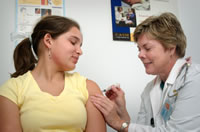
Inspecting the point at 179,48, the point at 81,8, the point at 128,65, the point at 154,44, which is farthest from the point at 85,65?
the point at 179,48

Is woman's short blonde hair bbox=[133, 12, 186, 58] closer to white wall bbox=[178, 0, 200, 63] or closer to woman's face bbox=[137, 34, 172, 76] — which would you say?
woman's face bbox=[137, 34, 172, 76]

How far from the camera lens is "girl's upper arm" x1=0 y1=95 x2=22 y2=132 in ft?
2.19

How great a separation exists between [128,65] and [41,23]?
88 centimetres

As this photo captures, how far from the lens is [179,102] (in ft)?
2.80

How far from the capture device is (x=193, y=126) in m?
0.79

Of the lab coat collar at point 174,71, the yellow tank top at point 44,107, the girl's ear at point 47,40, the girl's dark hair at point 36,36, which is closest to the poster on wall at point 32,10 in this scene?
the girl's dark hair at point 36,36

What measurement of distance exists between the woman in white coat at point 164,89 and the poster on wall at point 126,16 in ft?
1.42

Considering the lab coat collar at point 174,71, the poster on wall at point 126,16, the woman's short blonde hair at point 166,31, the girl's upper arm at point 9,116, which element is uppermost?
the poster on wall at point 126,16

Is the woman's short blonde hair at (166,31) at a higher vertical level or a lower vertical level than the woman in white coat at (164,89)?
higher

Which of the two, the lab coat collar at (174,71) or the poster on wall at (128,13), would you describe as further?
the poster on wall at (128,13)

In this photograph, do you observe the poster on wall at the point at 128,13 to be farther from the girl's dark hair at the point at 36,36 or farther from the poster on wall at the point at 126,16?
the girl's dark hair at the point at 36,36

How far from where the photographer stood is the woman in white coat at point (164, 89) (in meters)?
0.82

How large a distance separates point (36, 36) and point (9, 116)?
475 millimetres

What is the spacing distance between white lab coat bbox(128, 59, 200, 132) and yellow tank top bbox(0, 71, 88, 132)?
1.08 ft
